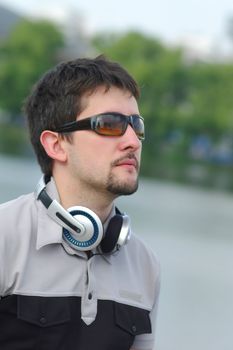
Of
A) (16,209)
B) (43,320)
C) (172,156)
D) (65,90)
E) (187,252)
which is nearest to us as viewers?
(43,320)

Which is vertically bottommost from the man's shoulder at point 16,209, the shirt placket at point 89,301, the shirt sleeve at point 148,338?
the shirt sleeve at point 148,338

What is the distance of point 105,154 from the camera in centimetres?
246

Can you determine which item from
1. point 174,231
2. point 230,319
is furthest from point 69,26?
point 230,319

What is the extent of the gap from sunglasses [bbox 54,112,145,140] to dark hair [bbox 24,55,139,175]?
0.03 meters

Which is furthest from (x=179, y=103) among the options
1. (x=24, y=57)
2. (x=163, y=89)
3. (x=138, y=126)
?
(x=138, y=126)

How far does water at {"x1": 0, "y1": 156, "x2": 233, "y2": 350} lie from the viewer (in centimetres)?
1034

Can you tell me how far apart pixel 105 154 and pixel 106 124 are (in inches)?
3.3

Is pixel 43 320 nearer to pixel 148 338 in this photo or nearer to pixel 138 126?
pixel 148 338

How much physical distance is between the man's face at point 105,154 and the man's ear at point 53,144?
0.07 feet

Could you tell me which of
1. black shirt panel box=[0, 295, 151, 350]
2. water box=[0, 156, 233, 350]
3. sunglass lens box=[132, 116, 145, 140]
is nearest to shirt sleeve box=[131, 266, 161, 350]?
black shirt panel box=[0, 295, 151, 350]

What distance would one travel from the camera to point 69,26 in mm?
106125

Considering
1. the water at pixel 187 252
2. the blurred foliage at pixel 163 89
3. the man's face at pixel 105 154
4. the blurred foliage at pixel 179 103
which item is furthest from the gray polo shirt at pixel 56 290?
the blurred foliage at pixel 179 103

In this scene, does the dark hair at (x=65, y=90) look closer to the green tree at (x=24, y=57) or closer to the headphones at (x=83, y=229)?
the headphones at (x=83, y=229)

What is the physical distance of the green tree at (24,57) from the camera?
62469 millimetres
